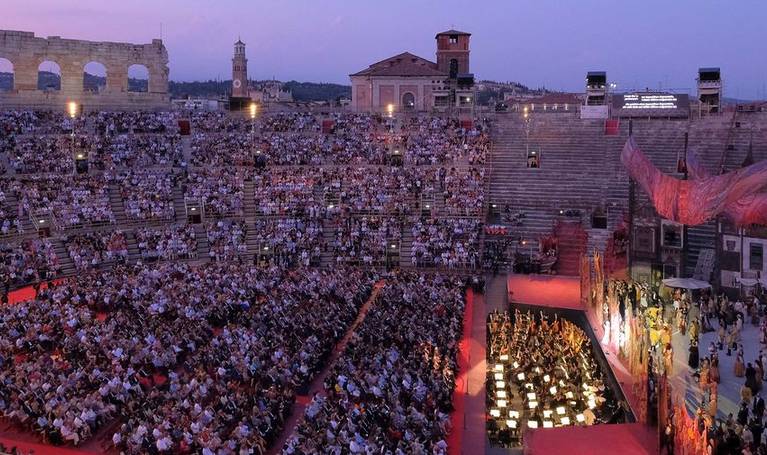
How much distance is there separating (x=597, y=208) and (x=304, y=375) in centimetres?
2172

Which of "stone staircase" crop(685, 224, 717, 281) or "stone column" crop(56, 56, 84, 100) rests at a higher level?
"stone column" crop(56, 56, 84, 100)

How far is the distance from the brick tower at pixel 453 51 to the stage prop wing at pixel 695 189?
4795 cm

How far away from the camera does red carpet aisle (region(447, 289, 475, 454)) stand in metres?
16.4

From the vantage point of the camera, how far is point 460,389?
19344mm

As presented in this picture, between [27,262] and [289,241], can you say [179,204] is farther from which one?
[27,262]

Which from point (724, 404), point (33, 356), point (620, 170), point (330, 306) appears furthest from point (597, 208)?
point (33, 356)

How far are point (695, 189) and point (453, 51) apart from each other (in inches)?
2114

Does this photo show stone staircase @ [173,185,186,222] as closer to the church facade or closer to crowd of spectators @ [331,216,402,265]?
crowd of spectators @ [331,216,402,265]

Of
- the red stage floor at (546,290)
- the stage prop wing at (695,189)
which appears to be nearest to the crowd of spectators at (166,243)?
the red stage floor at (546,290)

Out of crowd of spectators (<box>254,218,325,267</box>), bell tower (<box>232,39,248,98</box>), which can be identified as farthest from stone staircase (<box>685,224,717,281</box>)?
bell tower (<box>232,39,248,98</box>)

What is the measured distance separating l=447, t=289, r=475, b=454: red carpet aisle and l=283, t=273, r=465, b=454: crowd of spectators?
338 mm

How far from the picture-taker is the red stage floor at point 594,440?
48.4 ft

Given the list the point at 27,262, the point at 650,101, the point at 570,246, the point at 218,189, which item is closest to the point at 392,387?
the point at 570,246

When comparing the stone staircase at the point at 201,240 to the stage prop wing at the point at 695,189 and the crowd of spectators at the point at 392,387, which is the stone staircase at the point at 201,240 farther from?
the stage prop wing at the point at 695,189
